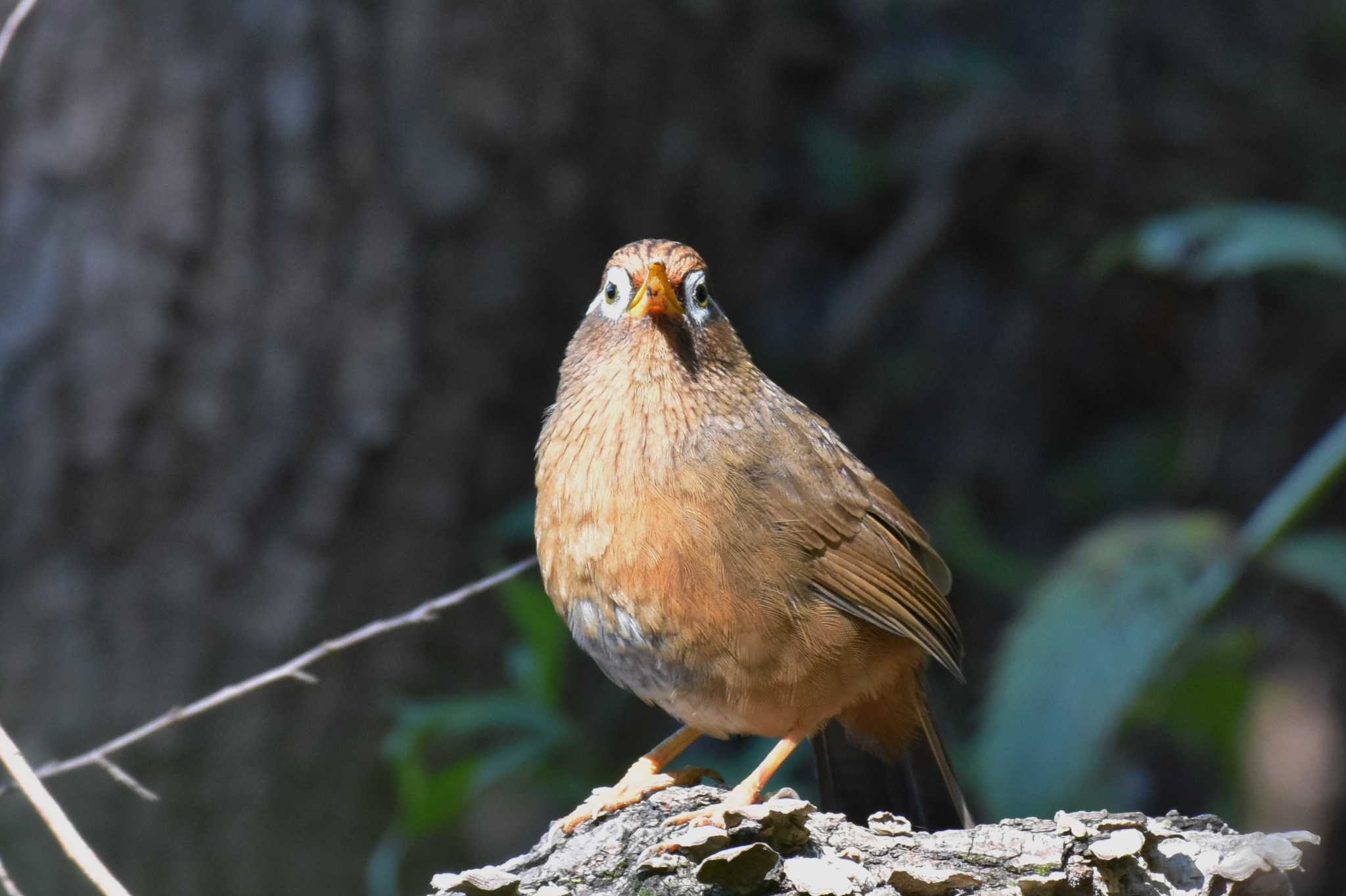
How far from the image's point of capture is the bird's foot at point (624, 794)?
3.12 meters

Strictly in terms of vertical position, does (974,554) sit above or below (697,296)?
below

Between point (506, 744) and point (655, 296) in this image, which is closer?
point (655, 296)

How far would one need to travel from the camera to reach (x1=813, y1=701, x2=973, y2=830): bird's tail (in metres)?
3.98

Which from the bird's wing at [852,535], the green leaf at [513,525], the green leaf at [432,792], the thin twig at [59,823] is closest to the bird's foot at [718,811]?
the bird's wing at [852,535]

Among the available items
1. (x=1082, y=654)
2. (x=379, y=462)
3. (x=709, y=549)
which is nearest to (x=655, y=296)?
(x=709, y=549)

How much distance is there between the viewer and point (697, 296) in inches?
143

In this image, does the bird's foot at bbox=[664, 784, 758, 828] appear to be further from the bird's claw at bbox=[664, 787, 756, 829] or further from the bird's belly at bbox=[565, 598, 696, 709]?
the bird's belly at bbox=[565, 598, 696, 709]

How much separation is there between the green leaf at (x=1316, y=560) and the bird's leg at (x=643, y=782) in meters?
2.55

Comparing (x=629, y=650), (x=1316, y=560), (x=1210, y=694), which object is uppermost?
(x=629, y=650)

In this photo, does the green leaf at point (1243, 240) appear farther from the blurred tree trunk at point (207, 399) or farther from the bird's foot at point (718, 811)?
the bird's foot at point (718, 811)

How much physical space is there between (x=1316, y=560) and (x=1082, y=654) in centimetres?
96

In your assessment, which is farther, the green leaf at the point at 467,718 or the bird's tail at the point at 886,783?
the green leaf at the point at 467,718

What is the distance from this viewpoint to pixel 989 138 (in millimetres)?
7430

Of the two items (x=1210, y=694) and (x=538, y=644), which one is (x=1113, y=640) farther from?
(x=538, y=644)
